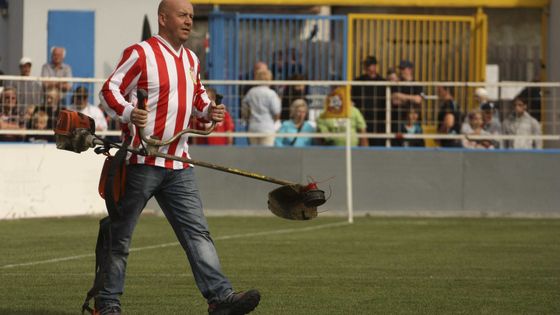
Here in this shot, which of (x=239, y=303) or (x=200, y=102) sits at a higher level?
(x=200, y=102)

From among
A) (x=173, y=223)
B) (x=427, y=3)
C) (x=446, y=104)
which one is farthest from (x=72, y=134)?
(x=427, y=3)

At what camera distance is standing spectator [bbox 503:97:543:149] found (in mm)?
22031

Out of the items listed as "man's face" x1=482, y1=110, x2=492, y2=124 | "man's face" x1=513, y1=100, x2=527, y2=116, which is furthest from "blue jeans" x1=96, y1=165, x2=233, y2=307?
"man's face" x1=513, y1=100, x2=527, y2=116

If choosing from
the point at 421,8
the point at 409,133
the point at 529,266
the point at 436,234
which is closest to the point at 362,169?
the point at 409,133

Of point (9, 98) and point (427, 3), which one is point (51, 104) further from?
point (427, 3)

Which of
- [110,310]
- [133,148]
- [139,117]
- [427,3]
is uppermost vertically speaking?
[427,3]

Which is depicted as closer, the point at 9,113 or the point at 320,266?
the point at 320,266

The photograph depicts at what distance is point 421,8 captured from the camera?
2625 centimetres

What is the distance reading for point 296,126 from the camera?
21766 mm

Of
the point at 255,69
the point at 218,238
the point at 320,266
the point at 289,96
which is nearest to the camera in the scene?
the point at 320,266

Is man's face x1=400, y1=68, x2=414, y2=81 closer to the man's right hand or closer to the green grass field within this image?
the green grass field

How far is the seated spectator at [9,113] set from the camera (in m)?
20.0

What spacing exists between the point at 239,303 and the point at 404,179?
12.6m

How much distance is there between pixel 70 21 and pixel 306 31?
3784 millimetres
